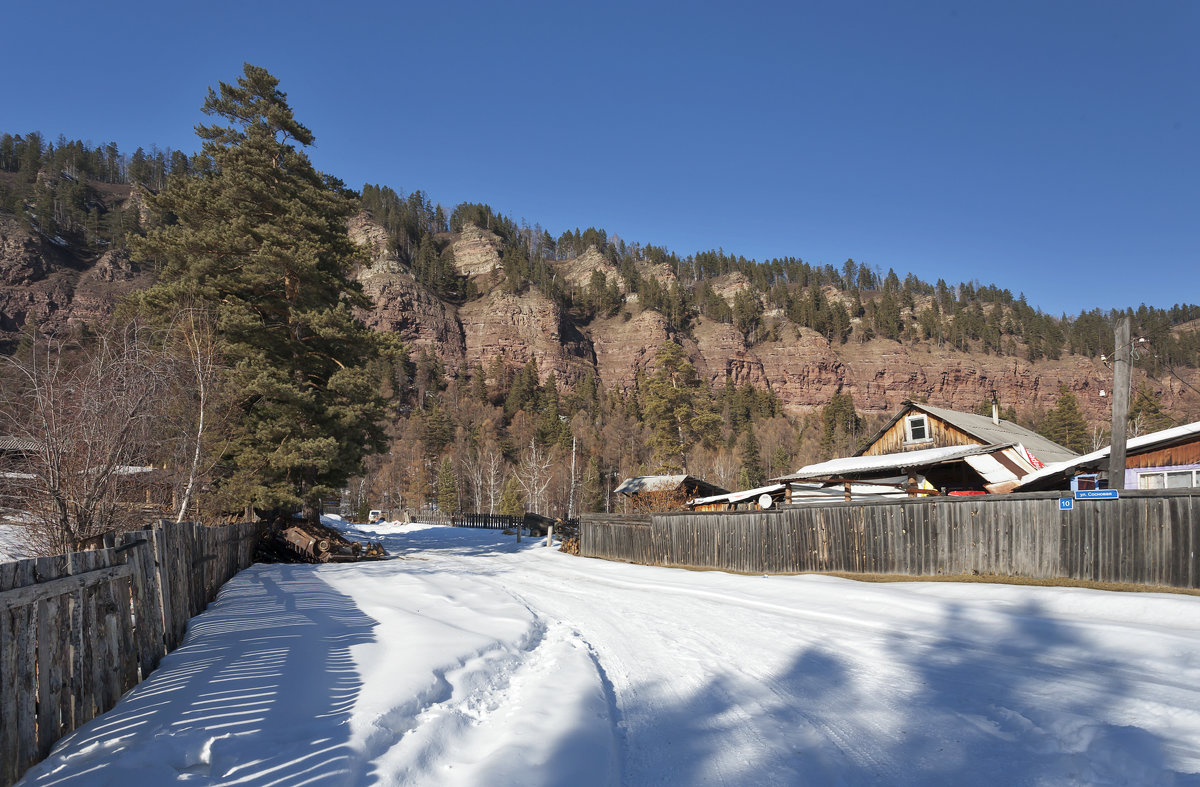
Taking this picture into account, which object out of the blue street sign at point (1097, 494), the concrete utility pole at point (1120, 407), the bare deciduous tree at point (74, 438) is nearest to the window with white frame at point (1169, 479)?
the concrete utility pole at point (1120, 407)

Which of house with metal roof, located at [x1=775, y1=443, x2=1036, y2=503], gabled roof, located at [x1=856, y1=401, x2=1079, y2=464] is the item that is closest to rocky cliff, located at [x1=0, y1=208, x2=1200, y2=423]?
gabled roof, located at [x1=856, y1=401, x2=1079, y2=464]

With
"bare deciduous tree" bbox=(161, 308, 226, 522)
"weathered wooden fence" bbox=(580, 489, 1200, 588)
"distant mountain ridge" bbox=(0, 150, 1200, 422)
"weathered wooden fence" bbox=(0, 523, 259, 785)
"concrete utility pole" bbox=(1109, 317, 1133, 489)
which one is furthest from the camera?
"distant mountain ridge" bbox=(0, 150, 1200, 422)

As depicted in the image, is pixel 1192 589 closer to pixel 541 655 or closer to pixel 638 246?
pixel 541 655

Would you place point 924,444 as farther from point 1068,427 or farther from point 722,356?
point 722,356

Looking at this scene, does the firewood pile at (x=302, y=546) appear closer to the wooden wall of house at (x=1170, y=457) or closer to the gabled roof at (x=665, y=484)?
the gabled roof at (x=665, y=484)

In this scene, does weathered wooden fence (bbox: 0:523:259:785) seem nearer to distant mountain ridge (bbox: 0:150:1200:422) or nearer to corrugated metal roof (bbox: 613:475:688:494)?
corrugated metal roof (bbox: 613:475:688:494)

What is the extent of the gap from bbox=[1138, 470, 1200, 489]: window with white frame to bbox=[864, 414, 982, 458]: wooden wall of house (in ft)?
43.3

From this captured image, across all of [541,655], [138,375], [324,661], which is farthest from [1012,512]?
[138,375]

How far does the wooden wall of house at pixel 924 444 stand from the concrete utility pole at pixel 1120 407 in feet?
59.5

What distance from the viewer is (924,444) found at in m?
31.3

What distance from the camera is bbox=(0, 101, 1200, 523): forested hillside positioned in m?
77.6

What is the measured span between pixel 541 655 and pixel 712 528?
39.6ft

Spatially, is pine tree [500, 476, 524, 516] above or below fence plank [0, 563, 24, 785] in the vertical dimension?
below

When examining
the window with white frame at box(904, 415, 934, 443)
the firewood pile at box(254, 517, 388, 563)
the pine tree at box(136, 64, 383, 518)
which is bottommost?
the firewood pile at box(254, 517, 388, 563)
